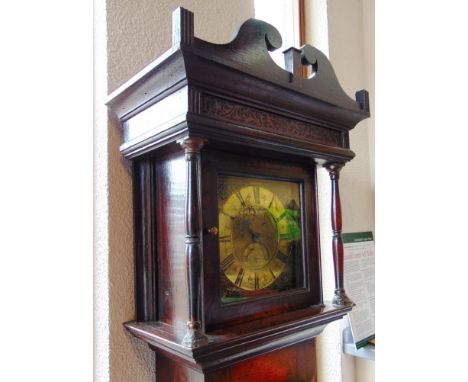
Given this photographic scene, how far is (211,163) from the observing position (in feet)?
2.35

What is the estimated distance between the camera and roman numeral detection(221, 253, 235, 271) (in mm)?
717

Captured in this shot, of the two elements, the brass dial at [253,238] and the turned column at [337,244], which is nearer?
the brass dial at [253,238]

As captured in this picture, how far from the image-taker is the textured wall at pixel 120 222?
772mm

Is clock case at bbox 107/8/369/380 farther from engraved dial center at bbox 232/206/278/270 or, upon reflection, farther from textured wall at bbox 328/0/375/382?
textured wall at bbox 328/0/375/382

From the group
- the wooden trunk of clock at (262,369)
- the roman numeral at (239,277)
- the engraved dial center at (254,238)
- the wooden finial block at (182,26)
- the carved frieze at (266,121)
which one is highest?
the wooden finial block at (182,26)

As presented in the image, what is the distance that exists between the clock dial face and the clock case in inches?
1.0

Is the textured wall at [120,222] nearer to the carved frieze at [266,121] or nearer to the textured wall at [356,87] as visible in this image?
the carved frieze at [266,121]

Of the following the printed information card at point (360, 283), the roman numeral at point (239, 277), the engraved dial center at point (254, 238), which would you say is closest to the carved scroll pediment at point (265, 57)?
the engraved dial center at point (254, 238)

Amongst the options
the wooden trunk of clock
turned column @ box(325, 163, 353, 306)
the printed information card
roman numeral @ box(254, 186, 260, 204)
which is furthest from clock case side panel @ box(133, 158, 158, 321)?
the printed information card

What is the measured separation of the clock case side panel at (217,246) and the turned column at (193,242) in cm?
6
